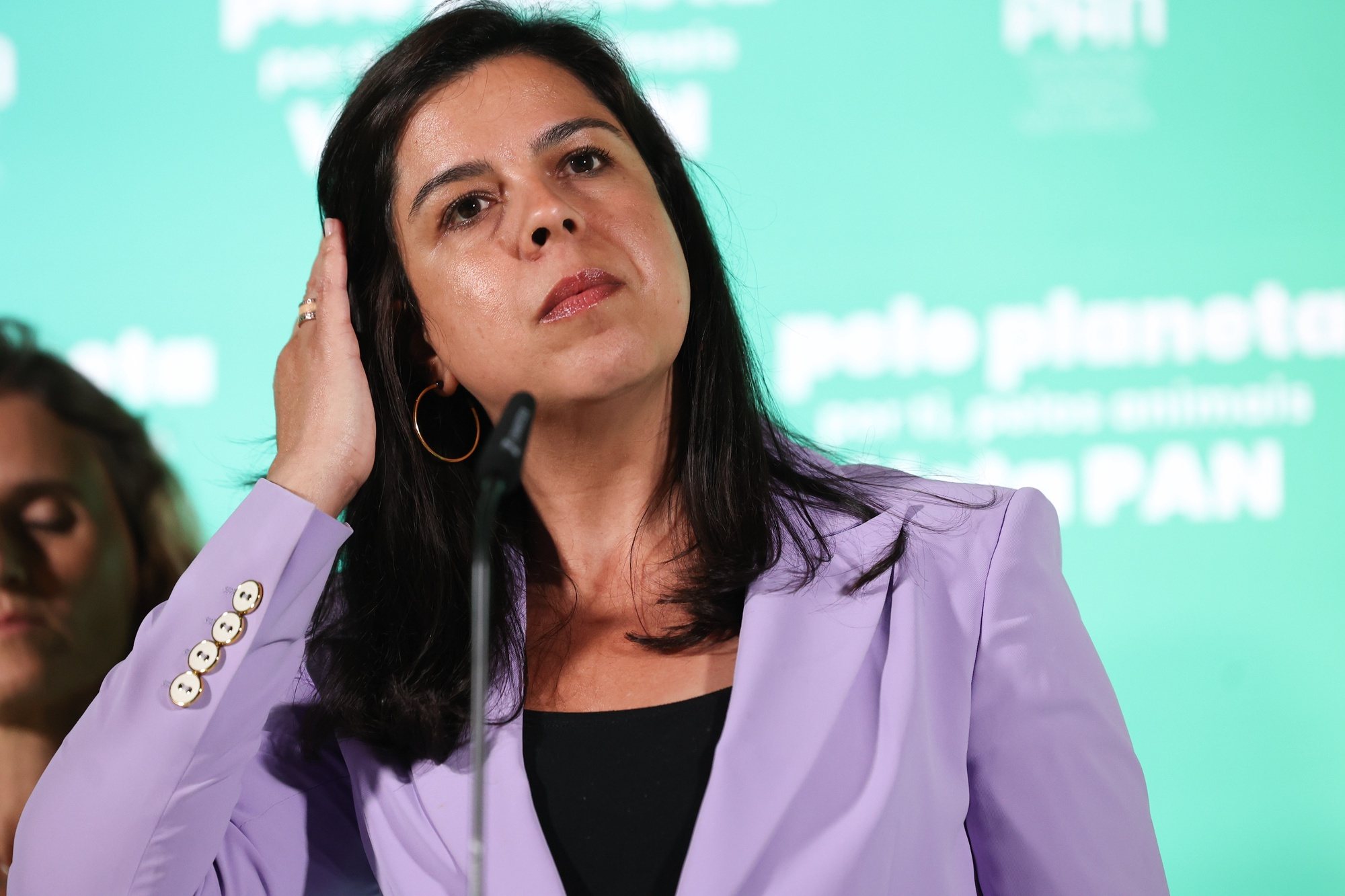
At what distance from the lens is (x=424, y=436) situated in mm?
1646

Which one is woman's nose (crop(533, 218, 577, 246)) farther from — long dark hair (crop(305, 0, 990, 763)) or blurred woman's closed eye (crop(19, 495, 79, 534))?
blurred woman's closed eye (crop(19, 495, 79, 534))

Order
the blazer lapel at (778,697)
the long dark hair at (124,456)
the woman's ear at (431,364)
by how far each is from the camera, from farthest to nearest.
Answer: the long dark hair at (124,456), the woman's ear at (431,364), the blazer lapel at (778,697)

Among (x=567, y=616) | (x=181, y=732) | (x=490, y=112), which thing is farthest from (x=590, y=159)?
(x=181, y=732)

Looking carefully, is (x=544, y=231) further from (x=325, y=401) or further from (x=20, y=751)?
(x=20, y=751)

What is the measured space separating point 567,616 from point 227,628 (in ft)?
1.37

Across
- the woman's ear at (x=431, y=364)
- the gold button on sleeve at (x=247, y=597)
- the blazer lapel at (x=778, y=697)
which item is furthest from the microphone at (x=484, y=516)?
the woman's ear at (x=431, y=364)

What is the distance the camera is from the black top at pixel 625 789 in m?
1.23

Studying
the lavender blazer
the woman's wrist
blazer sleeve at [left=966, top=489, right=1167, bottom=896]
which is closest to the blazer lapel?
the lavender blazer

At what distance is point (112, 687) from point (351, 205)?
0.69 meters

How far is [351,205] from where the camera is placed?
1581 mm

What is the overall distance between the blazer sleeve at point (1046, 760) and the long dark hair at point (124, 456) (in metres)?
1.33

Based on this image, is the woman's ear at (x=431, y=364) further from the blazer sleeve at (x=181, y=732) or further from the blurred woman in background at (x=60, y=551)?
the blurred woman in background at (x=60, y=551)

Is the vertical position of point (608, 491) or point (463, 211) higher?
point (463, 211)

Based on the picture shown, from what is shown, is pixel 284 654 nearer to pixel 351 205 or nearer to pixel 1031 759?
pixel 351 205
